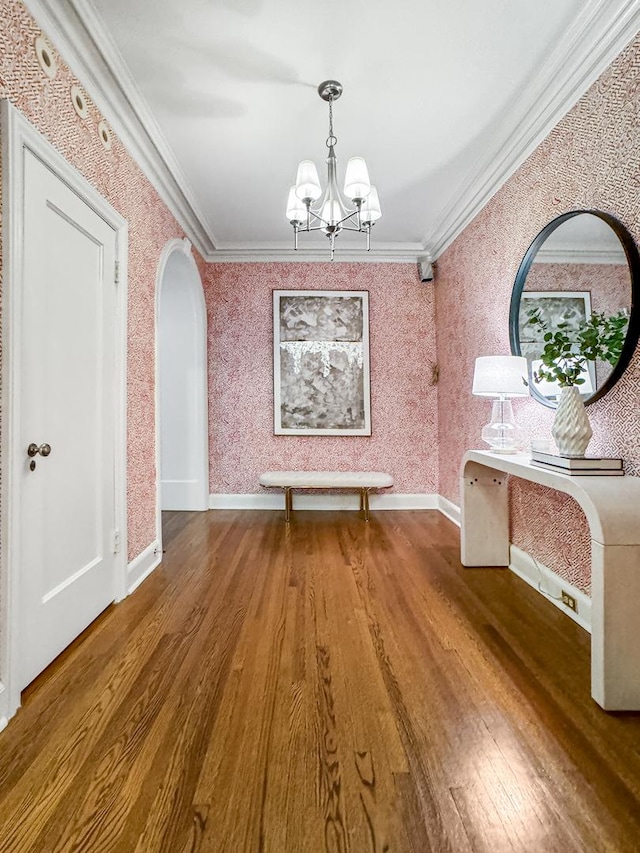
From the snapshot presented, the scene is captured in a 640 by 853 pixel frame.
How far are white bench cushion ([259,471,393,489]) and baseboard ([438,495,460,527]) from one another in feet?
1.94

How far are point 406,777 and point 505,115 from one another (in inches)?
124

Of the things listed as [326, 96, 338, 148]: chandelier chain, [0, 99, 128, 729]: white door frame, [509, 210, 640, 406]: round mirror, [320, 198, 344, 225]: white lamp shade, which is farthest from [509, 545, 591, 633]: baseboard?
[326, 96, 338, 148]: chandelier chain

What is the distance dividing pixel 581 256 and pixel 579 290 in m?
0.16

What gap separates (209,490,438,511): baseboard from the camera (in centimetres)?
423

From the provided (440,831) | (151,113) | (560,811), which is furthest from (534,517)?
(151,113)

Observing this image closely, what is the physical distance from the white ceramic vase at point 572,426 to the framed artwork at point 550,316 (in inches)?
8.6

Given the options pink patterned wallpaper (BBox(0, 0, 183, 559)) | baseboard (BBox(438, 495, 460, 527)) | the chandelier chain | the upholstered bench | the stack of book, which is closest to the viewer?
pink patterned wallpaper (BBox(0, 0, 183, 559))

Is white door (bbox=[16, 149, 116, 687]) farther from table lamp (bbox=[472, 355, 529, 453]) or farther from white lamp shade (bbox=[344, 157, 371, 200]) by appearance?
table lamp (bbox=[472, 355, 529, 453])

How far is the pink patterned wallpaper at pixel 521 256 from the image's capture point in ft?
5.59

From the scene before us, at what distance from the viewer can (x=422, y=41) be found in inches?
73.8

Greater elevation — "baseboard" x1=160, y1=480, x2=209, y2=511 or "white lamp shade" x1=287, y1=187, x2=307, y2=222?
"white lamp shade" x1=287, y1=187, x2=307, y2=222

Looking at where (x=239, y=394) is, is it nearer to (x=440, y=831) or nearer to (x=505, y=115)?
(x=505, y=115)

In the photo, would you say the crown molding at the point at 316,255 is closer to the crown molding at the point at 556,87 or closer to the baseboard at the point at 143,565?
the crown molding at the point at 556,87

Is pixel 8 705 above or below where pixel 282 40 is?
below
